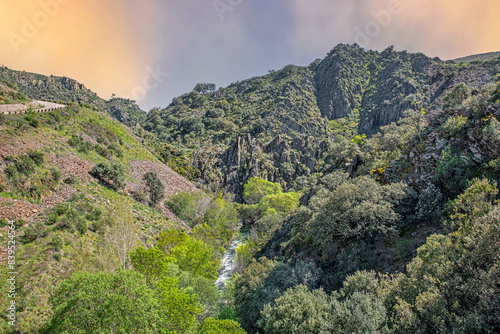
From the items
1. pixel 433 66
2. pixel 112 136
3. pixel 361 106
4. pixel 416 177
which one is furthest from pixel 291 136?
pixel 433 66

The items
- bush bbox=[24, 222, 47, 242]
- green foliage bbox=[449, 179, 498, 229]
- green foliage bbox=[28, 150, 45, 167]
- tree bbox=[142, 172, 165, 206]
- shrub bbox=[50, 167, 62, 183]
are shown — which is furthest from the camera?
tree bbox=[142, 172, 165, 206]

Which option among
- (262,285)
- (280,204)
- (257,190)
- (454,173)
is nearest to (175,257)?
(262,285)

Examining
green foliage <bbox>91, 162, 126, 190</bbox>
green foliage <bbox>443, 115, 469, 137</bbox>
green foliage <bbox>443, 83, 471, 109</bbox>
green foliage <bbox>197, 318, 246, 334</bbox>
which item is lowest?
green foliage <bbox>197, 318, 246, 334</bbox>

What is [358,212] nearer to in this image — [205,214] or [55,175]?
[55,175]

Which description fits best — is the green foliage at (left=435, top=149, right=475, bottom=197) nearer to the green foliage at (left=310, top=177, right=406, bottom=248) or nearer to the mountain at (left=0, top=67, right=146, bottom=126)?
the green foliage at (left=310, top=177, right=406, bottom=248)

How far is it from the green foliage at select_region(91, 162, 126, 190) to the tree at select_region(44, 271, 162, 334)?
25.1 metres

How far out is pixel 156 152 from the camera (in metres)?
78.5

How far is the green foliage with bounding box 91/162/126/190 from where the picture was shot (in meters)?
34.0

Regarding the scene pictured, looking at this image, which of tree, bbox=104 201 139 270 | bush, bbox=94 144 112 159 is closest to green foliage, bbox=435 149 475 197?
tree, bbox=104 201 139 270

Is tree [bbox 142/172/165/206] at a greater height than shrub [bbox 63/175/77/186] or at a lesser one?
greater

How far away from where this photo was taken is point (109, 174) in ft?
116

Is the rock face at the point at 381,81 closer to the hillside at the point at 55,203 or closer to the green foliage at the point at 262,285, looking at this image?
the green foliage at the point at 262,285

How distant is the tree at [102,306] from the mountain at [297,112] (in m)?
70.9

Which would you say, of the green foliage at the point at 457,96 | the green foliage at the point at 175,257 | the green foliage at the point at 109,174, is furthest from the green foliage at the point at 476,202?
the green foliage at the point at 109,174
